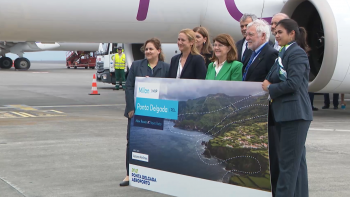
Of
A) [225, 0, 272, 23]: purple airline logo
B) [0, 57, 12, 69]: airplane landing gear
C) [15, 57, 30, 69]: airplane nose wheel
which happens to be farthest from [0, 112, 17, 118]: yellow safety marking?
[0, 57, 12, 69]: airplane landing gear

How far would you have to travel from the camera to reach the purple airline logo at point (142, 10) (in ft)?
32.4

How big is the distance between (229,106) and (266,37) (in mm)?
724

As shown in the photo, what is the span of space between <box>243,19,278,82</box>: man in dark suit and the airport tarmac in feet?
4.34

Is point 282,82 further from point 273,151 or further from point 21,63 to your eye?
point 21,63

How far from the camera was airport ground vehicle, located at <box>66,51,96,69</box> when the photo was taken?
40.6 m

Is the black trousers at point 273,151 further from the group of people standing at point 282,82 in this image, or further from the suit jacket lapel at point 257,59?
the suit jacket lapel at point 257,59

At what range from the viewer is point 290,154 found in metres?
3.91

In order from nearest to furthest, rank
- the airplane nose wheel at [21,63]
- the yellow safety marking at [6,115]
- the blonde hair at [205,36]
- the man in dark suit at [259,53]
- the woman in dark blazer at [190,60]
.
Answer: the man in dark suit at [259,53] → the woman in dark blazer at [190,60] → the blonde hair at [205,36] → the yellow safety marking at [6,115] → the airplane nose wheel at [21,63]

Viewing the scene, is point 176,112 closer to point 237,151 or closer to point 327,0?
point 237,151

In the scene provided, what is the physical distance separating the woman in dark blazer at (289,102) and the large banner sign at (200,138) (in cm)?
13

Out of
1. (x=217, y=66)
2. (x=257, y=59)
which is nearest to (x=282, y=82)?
(x=257, y=59)

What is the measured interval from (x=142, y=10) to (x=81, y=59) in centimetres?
3212

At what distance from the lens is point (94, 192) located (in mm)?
4742

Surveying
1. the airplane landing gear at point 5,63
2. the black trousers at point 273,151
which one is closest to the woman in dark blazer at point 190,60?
the black trousers at point 273,151
